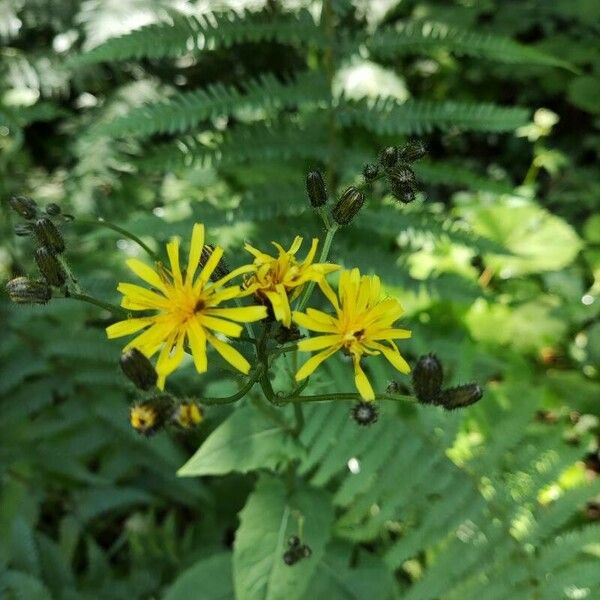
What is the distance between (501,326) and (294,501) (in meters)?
1.45

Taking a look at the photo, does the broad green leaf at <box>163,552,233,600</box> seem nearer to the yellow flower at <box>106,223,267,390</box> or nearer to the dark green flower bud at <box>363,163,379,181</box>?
the yellow flower at <box>106,223,267,390</box>

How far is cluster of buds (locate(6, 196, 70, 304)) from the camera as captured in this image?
132cm

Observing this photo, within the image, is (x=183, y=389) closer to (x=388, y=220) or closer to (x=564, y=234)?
(x=388, y=220)

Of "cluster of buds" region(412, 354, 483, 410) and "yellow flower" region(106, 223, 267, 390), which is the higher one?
"yellow flower" region(106, 223, 267, 390)

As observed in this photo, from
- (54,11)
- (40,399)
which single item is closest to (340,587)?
(40,399)

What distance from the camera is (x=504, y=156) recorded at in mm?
4133

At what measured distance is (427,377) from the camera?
1.29 meters

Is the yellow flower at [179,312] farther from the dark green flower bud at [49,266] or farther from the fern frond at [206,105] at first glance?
the fern frond at [206,105]

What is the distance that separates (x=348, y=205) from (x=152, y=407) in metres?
0.53

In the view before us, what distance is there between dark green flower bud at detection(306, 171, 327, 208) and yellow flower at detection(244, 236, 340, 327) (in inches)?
5.7

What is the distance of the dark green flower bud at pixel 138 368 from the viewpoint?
122 cm

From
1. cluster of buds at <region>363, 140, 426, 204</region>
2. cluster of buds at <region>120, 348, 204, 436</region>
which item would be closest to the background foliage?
cluster of buds at <region>120, 348, 204, 436</region>

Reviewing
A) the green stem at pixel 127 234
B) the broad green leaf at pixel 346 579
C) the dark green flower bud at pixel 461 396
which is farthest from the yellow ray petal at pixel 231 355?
the broad green leaf at pixel 346 579

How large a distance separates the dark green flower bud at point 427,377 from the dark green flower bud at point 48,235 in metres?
0.74
